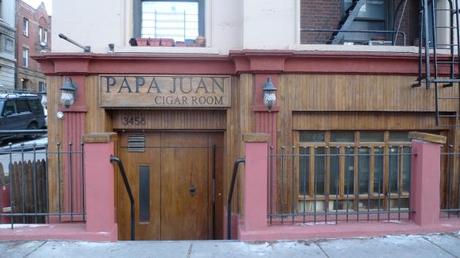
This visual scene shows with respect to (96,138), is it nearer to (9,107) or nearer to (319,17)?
(319,17)

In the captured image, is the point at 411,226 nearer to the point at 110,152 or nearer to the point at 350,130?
the point at 350,130

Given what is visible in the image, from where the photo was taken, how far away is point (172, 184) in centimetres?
810

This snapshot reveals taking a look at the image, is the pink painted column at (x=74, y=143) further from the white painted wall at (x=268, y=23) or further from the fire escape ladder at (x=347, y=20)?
the fire escape ladder at (x=347, y=20)

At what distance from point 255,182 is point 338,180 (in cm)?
217

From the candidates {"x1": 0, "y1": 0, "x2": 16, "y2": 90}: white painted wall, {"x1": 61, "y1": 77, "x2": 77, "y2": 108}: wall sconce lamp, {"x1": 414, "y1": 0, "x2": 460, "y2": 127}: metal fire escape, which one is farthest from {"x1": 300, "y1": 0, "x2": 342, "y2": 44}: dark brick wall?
{"x1": 0, "y1": 0, "x2": 16, "y2": 90}: white painted wall

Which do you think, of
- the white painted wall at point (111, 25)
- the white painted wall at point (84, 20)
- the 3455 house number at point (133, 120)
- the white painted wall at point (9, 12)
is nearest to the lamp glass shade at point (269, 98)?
the white painted wall at point (111, 25)

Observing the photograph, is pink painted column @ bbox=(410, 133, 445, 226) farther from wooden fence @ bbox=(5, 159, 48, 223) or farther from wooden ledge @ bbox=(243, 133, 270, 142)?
wooden fence @ bbox=(5, 159, 48, 223)

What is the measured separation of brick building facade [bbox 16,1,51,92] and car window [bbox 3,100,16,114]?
19.3 meters

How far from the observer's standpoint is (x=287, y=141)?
731 cm

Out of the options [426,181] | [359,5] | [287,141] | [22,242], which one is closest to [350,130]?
[287,141]

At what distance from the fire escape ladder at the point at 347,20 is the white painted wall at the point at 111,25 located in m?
1.92

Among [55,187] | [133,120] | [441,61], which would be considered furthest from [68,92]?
[441,61]

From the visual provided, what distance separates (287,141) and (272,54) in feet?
4.85

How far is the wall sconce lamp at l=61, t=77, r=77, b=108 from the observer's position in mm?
7047
